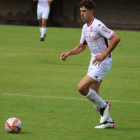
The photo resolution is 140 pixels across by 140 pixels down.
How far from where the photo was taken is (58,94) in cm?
1119

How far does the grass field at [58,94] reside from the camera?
7.71 metres

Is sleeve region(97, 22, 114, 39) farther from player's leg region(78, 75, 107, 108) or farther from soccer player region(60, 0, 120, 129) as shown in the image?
player's leg region(78, 75, 107, 108)

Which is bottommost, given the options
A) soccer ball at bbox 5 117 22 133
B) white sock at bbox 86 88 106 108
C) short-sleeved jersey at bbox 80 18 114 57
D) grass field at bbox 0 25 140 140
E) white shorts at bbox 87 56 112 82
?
grass field at bbox 0 25 140 140

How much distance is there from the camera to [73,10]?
123 feet

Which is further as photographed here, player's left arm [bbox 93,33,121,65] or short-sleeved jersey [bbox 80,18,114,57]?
short-sleeved jersey [bbox 80,18,114,57]

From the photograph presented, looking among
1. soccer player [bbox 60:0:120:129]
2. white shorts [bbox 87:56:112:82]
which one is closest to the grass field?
soccer player [bbox 60:0:120:129]

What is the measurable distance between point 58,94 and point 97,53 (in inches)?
128

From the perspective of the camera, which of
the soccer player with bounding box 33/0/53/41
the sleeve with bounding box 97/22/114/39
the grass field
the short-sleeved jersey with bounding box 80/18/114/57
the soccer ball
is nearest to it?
the soccer ball

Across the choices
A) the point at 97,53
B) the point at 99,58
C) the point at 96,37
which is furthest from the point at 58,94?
the point at 99,58

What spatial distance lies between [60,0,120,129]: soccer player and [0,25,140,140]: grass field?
1.26ft

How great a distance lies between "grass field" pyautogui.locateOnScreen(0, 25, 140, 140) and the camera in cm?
771

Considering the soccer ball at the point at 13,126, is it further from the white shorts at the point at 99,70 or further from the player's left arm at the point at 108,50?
the player's left arm at the point at 108,50

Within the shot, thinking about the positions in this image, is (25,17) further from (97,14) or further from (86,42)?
(86,42)

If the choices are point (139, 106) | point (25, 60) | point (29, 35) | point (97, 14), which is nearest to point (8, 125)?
point (139, 106)
